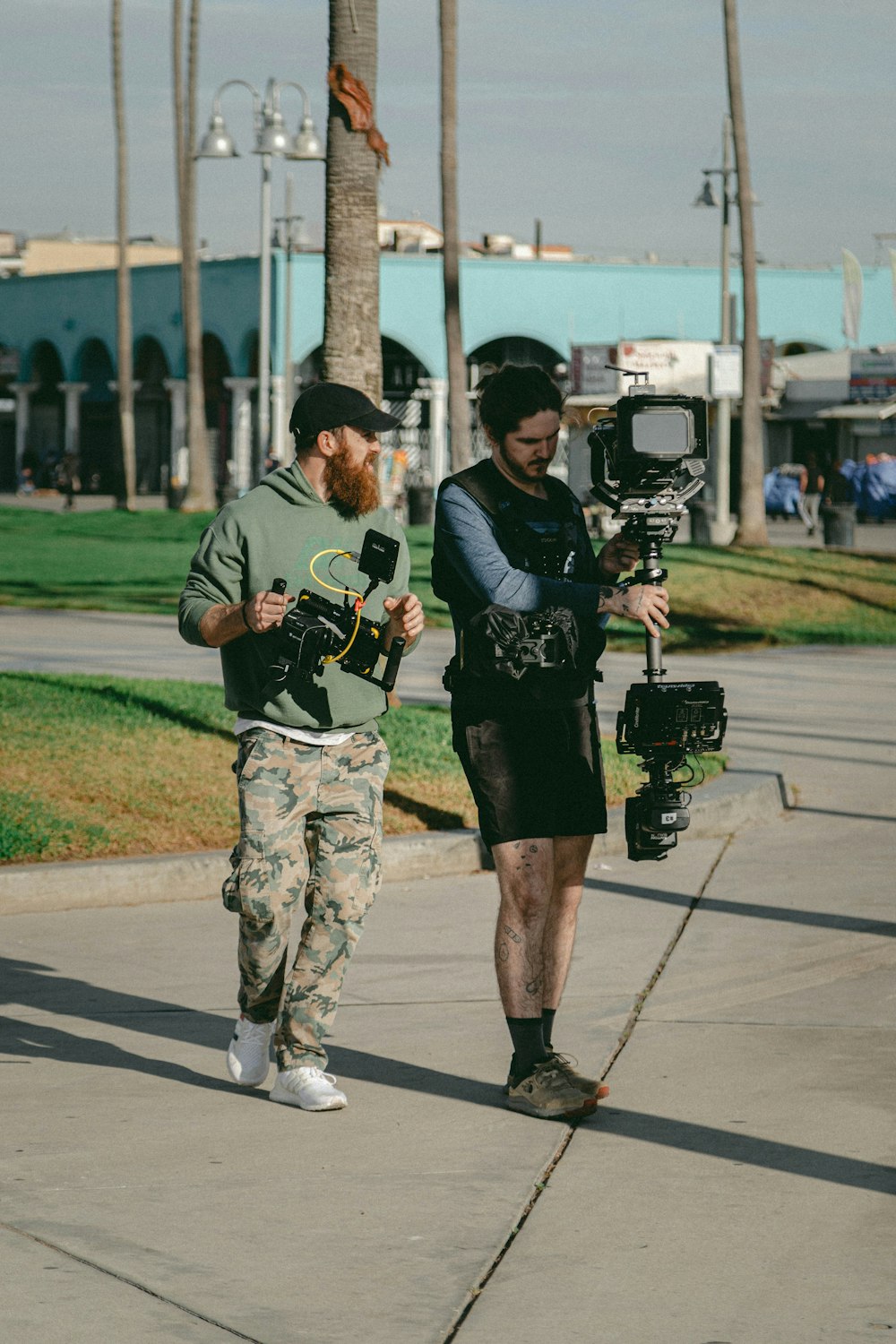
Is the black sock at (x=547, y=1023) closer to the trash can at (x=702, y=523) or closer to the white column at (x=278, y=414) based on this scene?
the trash can at (x=702, y=523)

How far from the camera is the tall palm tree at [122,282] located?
4426 centimetres

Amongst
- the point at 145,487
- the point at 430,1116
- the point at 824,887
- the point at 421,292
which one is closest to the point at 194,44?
the point at 421,292

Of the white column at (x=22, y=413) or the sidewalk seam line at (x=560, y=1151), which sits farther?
the white column at (x=22, y=413)

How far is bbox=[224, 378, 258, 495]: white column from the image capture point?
181 ft

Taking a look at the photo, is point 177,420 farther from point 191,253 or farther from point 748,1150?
point 748,1150

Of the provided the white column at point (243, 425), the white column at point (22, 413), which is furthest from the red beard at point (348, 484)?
the white column at point (22, 413)

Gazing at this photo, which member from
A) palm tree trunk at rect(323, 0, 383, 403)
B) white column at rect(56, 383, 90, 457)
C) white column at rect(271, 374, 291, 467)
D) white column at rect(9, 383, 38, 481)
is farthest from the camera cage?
white column at rect(9, 383, 38, 481)

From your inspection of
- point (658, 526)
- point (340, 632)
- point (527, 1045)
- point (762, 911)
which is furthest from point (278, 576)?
point (762, 911)

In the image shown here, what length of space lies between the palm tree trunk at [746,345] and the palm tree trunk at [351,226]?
16.9m

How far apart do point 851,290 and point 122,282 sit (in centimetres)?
1654

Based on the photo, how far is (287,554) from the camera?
531cm

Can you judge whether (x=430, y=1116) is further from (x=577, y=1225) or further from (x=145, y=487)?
(x=145, y=487)

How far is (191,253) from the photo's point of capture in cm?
4203

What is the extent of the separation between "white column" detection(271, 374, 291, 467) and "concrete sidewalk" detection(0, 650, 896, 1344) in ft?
137
